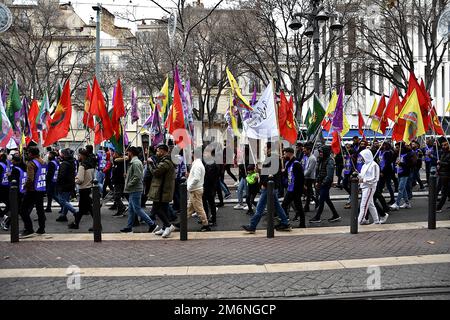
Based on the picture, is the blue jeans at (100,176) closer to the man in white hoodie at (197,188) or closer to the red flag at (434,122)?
the man in white hoodie at (197,188)

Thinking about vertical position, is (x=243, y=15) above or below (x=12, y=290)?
above

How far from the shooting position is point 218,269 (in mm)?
5465

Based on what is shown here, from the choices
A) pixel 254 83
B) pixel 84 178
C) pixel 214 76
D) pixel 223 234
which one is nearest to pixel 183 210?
pixel 223 234

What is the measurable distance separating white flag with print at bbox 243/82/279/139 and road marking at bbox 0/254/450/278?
3.51 meters

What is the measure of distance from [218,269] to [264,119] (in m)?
4.10

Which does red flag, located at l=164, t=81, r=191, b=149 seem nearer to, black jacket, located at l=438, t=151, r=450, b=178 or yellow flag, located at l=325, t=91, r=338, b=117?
yellow flag, located at l=325, t=91, r=338, b=117

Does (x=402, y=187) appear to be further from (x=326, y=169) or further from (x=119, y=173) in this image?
(x=119, y=173)

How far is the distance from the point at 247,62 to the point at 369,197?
51.4ft

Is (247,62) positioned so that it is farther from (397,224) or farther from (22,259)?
(22,259)

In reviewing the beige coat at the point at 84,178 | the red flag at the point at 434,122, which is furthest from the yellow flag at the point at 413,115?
the beige coat at the point at 84,178

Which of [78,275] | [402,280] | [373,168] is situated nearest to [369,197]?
[373,168]

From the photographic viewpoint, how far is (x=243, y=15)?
2020 centimetres

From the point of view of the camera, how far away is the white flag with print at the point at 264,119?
335 inches

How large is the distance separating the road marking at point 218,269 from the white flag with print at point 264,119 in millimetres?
3505
